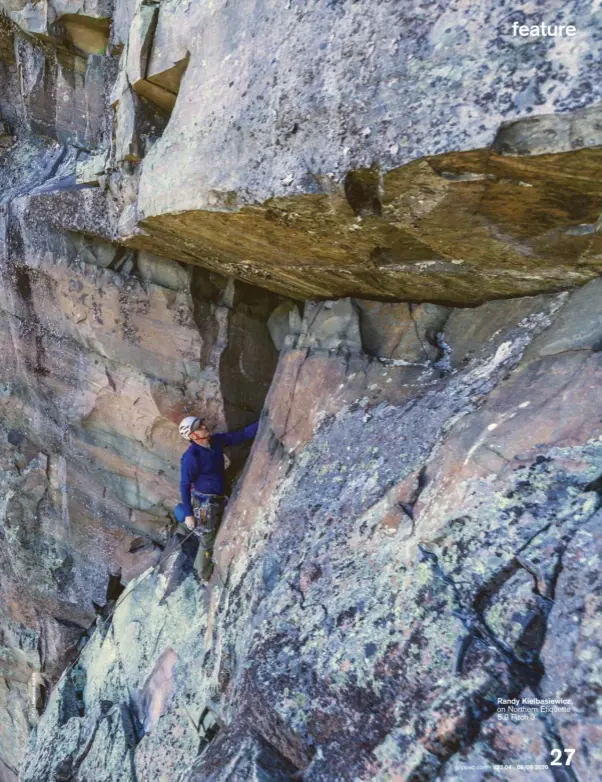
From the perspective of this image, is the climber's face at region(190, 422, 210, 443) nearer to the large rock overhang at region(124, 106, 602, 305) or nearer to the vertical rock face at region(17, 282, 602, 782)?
the vertical rock face at region(17, 282, 602, 782)

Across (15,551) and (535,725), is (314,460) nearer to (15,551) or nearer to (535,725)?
(535,725)

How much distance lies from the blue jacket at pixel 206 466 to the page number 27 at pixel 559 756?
16.7 ft

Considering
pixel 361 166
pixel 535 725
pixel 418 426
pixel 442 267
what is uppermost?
pixel 361 166

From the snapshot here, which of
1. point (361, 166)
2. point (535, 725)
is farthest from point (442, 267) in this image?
point (535, 725)

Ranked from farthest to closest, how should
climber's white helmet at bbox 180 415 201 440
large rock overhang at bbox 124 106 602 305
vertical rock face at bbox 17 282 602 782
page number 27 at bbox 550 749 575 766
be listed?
climber's white helmet at bbox 180 415 201 440 < vertical rock face at bbox 17 282 602 782 < large rock overhang at bbox 124 106 602 305 < page number 27 at bbox 550 749 575 766

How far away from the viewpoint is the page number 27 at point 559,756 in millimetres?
2971

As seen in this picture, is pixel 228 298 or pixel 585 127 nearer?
pixel 585 127

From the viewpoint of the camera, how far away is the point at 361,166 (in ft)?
12.6

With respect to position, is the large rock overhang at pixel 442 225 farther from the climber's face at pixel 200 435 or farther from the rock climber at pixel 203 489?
the rock climber at pixel 203 489

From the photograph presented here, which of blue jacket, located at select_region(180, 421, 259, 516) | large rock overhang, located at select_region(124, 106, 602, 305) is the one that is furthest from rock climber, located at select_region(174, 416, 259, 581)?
large rock overhang, located at select_region(124, 106, 602, 305)

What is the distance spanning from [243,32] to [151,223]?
6.63ft

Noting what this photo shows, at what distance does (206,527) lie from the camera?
289 inches

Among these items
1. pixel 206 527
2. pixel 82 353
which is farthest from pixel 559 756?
pixel 82 353

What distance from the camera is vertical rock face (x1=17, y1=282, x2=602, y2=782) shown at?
3430mm
